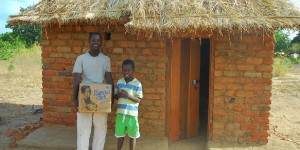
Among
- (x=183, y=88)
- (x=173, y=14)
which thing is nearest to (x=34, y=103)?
(x=183, y=88)

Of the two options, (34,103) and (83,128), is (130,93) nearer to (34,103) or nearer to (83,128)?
(83,128)

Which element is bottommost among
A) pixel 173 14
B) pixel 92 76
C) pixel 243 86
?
pixel 243 86

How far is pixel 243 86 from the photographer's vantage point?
4.68 m

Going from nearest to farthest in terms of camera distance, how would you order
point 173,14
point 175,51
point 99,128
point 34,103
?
point 99,128, point 173,14, point 175,51, point 34,103

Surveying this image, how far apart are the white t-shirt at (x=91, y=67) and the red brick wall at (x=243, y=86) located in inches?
71.8

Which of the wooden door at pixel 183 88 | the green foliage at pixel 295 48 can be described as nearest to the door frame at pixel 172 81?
the wooden door at pixel 183 88

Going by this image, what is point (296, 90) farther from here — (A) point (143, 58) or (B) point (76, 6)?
(B) point (76, 6)

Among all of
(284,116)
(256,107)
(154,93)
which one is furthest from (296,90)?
(154,93)

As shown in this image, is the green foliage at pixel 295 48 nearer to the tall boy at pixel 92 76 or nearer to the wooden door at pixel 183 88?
the wooden door at pixel 183 88

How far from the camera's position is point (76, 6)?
4695 mm

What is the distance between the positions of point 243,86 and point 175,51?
4.20 feet

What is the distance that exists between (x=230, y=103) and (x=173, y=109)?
1.01 meters

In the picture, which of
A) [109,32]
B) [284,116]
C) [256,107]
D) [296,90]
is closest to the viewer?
[256,107]

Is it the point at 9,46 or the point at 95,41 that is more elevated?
the point at 9,46
